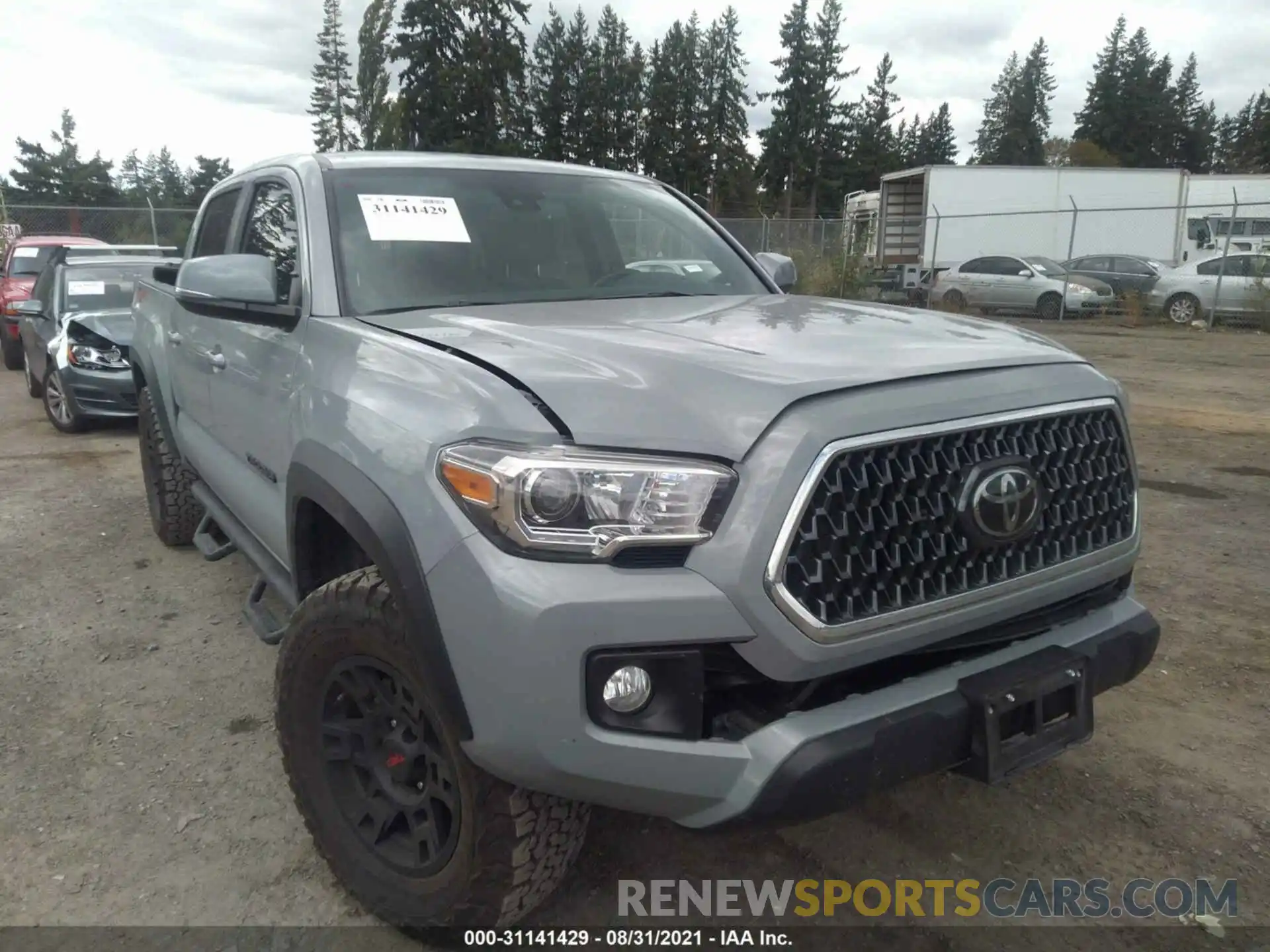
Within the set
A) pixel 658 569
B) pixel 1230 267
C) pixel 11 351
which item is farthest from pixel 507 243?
pixel 1230 267

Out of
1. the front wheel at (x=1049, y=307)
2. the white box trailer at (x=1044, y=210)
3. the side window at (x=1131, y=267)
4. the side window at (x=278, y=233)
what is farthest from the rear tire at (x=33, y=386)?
the side window at (x=1131, y=267)

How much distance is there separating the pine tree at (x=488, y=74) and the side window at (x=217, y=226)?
42.7 metres

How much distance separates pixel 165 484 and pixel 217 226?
145cm

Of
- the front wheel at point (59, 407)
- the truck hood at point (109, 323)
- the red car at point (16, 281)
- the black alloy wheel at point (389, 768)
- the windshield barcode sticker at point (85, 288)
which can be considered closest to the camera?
the black alloy wheel at point (389, 768)

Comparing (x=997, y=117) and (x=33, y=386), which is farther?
(x=997, y=117)

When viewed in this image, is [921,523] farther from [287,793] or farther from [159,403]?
[159,403]

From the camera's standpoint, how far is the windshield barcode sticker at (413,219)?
2967 mm

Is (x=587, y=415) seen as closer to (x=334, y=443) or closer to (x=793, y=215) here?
(x=334, y=443)

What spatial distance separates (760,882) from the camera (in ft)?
8.25

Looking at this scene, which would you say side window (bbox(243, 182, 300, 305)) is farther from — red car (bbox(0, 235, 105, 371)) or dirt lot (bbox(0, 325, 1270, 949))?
red car (bbox(0, 235, 105, 371))

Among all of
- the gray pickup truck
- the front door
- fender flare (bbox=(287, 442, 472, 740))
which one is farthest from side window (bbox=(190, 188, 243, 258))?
fender flare (bbox=(287, 442, 472, 740))

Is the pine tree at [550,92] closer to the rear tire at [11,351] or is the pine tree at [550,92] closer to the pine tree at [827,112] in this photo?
the pine tree at [827,112]

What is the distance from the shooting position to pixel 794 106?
6762 centimetres

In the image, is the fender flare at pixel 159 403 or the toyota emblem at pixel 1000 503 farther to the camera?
the fender flare at pixel 159 403
